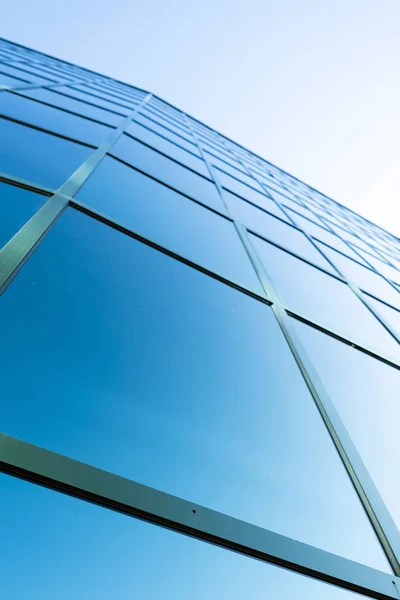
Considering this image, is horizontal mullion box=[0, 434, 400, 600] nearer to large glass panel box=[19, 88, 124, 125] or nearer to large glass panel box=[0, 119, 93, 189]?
large glass panel box=[0, 119, 93, 189]

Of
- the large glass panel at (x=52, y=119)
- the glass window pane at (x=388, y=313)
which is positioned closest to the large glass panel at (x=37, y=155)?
the large glass panel at (x=52, y=119)

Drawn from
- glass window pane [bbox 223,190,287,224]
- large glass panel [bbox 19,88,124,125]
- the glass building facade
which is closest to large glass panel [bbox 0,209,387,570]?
the glass building facade

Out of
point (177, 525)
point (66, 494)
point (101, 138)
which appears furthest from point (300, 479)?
point (101, 138)

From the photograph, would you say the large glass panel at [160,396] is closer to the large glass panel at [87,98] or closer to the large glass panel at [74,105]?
the large glass panel at [74,105]

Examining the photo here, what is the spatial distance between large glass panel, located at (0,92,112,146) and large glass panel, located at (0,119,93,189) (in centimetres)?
30

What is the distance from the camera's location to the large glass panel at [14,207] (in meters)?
1.91

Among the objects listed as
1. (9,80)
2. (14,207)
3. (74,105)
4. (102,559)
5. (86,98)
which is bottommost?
(102,559)

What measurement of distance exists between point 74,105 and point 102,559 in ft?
17.9

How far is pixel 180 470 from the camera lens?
146 cm

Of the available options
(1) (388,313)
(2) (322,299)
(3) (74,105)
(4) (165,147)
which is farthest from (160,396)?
(3) (74,105)

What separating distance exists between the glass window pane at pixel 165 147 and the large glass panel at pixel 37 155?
6.07 feet

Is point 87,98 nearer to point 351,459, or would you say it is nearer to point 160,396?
point 160,396

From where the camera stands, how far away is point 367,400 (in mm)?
2631

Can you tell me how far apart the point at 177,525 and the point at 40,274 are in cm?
118
